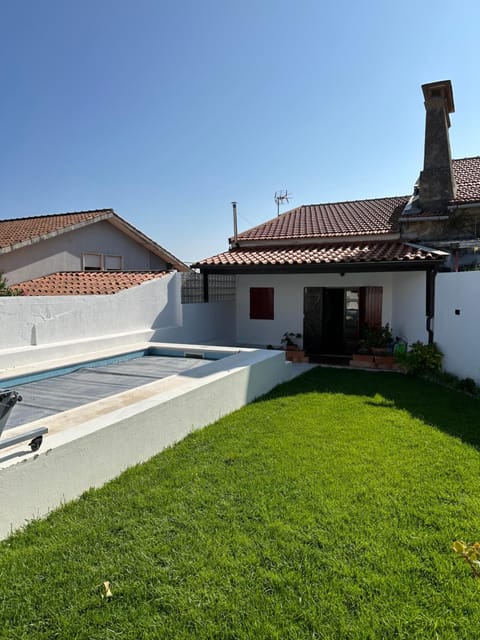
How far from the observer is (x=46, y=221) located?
71.8 ft

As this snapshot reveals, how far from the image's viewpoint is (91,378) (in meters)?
9.07

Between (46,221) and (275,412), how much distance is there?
61.3 feet

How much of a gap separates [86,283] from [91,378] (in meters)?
7.14

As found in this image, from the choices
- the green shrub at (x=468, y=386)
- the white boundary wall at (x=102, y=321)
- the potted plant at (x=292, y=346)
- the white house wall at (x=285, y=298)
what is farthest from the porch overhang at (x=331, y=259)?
the green shrub at (x=468, y=386)

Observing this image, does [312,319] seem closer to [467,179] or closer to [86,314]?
[467,179]

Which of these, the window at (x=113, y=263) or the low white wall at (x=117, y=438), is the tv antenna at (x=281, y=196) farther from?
the low white wall at (x=117, y=438)

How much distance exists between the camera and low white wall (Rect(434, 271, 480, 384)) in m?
10.7

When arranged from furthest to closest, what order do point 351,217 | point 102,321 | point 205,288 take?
point 351,217 < point 205,288 < point 102,321

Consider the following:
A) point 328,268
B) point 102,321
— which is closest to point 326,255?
point 328,268

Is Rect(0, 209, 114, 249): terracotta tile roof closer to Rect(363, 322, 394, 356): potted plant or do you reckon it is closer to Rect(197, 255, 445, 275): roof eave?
Rect(197, 255, 445, 275): roof eave

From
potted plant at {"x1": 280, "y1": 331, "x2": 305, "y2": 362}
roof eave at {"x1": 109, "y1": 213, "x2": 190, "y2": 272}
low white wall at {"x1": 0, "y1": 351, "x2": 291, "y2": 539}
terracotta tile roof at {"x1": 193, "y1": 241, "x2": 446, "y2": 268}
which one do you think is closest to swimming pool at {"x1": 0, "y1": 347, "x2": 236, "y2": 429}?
low white wall at {"x1": 0, "y1": 351, "x2": 291, "y2": 539}

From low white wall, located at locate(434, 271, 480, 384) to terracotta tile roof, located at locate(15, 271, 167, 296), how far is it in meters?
9.65

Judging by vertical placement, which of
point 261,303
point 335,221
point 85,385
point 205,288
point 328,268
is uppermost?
point 335,221

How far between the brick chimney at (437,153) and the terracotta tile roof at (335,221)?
70.2 inches
